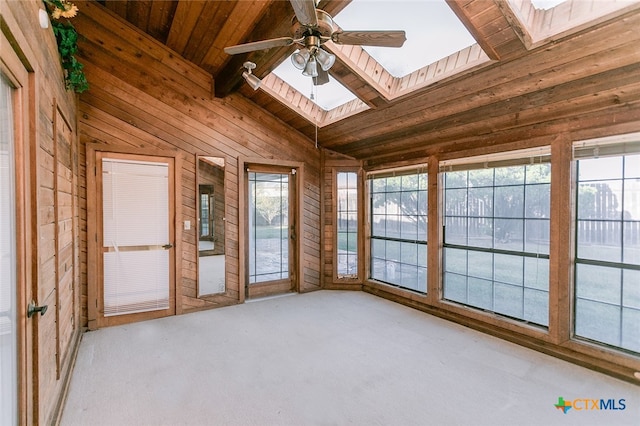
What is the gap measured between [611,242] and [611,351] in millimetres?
917

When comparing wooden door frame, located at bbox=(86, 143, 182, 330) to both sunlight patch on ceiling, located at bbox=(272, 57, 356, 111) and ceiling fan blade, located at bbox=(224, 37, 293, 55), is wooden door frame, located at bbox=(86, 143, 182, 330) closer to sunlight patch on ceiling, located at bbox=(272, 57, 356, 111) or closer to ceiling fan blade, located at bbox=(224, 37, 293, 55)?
sunlight patch on ceiling, located at bbox=(272, 57, 356, 111)

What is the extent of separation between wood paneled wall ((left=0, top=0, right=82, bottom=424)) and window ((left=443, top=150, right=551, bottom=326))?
3791mm

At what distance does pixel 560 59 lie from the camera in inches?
90.9

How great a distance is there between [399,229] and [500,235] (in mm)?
1446

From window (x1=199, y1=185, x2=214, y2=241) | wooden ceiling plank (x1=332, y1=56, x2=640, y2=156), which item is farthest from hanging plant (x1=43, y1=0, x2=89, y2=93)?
wooden ceiling plank (x1=332, y1=56, x2=640, y2=156)

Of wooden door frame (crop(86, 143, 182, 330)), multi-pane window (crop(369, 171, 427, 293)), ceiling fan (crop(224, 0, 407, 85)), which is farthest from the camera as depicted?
multi-pane window (crop(369, 171, 427, 293))

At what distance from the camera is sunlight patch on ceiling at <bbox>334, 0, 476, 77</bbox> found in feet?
7.87

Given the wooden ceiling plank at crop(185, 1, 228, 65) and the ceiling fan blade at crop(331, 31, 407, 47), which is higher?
the wooden ceiling plank at crop(185, 1, 228, 65)

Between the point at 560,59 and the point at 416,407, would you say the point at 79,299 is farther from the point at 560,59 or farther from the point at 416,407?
the point at 560,59

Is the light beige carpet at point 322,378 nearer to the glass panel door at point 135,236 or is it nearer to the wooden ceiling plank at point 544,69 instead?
the glass panel door at point 135,236

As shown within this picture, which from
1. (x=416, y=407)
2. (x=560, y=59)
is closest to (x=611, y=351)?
(x=416, y=407)

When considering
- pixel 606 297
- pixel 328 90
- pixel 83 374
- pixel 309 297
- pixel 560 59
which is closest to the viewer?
pixel 560 59

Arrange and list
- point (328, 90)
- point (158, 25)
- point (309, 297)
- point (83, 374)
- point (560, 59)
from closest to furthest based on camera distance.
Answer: point (560, 59)
point (83, 374)
point (158, 25)
point (328, 90)
point (309, 297)

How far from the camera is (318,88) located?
12.9 ft
